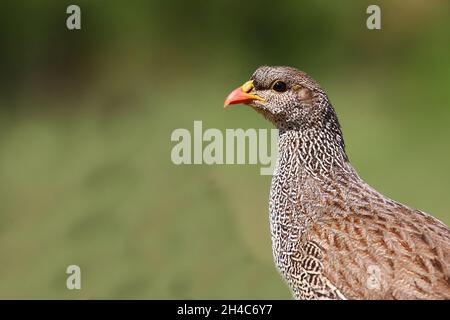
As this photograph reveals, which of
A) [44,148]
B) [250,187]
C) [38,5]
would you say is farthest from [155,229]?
[38,5]

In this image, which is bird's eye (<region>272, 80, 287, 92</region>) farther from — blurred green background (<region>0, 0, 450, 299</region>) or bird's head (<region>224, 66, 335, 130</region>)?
blurred green background (<region>0, 0, 450, 299</region>)

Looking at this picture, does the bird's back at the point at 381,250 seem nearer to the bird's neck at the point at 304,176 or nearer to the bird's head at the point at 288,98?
the bird's neck at the point at 304,176

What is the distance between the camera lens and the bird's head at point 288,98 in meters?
7.37

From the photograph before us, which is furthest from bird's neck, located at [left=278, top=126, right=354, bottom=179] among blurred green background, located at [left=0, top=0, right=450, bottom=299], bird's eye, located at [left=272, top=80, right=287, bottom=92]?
blurred green background, located at [left=0, top=0, right=450, bottom=299]

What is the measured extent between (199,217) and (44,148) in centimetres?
300

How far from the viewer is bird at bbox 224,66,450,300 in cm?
658

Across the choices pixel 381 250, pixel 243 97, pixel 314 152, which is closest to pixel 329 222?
pixel 381 250

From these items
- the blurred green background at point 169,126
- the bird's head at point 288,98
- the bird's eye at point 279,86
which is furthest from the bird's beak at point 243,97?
the blurred green background at point 169,126

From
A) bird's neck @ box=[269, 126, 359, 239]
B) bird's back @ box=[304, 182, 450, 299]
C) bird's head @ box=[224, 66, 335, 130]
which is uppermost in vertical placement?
bird's head @ box=[224, 66, 335, 130]

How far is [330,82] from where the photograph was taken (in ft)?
44.9

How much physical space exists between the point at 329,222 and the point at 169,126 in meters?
6.23

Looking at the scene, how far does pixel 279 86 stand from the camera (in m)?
7.39

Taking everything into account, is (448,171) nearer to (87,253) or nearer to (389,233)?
(87,253)

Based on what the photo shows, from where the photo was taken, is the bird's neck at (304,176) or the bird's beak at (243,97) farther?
the bird's beak at (243,97)
